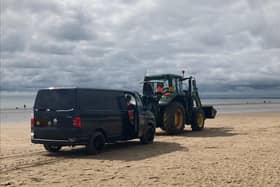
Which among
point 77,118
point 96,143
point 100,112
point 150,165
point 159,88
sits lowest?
point 150,165

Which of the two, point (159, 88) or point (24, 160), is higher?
point (159, 88)

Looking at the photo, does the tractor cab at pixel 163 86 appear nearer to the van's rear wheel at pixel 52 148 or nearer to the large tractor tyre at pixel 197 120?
the large tractor tyre at pixel 197 120

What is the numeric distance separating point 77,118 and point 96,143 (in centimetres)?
110

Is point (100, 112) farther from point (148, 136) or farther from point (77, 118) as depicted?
point (148, 136)

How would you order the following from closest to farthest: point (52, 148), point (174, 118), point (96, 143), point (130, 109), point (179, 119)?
point (96, 143), point (52, 148), point (130, 109), point (174, 118), point (179, 119)

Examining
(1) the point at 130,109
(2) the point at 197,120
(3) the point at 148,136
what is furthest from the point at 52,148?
(2) the point at 197,120

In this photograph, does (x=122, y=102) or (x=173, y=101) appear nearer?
(x=122, y=102)

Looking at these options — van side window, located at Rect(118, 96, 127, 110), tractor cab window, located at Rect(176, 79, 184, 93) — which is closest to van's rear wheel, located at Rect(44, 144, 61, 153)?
van side window, located at Rect(118, 96, 127, 110)

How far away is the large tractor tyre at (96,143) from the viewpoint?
12109 millimetres

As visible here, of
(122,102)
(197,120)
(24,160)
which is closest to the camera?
(24,160)

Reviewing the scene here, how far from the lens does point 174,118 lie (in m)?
18.3

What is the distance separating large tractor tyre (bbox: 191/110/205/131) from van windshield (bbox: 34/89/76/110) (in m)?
9.28

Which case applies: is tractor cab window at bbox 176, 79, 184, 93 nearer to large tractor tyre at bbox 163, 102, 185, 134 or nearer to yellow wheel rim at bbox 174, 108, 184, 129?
large tractor tyre at bbox 163, 102, 185, 134

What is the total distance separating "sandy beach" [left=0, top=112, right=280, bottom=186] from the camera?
8578mm
